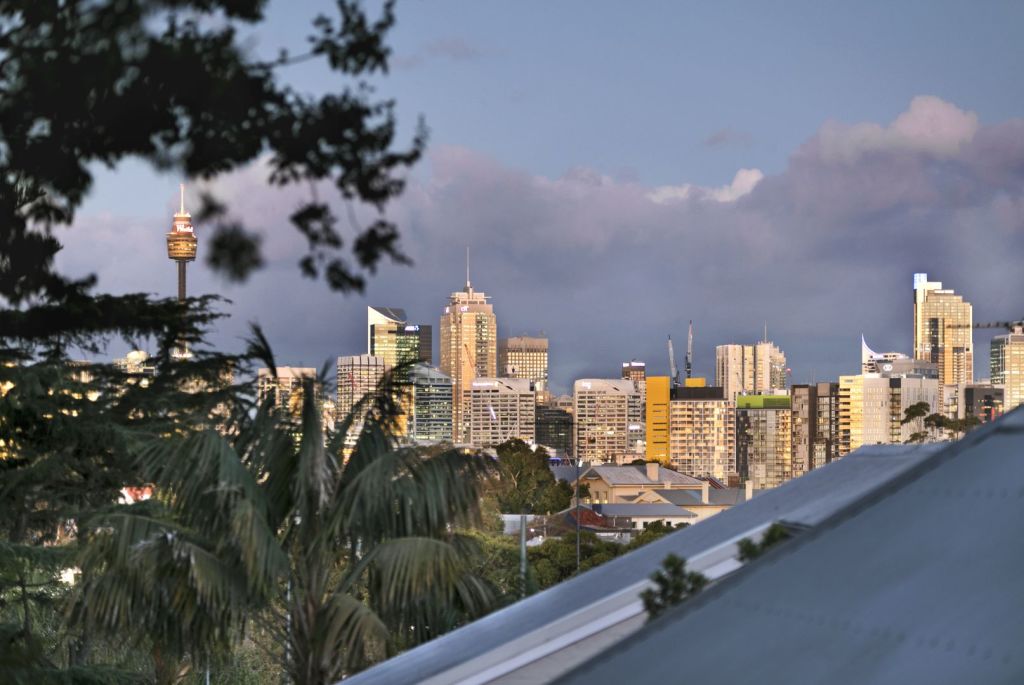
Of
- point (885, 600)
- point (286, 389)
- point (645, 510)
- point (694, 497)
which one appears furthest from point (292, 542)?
point (694, 497)

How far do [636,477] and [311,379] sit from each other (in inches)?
5645

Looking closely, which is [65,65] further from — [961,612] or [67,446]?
[67,446]

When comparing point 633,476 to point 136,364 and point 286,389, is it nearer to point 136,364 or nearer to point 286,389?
point 136,364

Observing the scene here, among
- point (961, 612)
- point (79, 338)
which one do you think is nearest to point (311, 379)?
point (79, 338)

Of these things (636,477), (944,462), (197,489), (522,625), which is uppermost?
(944,462)

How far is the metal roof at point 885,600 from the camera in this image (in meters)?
3.56

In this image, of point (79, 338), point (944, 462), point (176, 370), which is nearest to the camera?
point (944, 462)

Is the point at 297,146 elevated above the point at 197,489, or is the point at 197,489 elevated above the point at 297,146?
the point at 297,146

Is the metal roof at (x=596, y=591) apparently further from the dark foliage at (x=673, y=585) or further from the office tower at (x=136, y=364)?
the office tower at (x=136, y=364)

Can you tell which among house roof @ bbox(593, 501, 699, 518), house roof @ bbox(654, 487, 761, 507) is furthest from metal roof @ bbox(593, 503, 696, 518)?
house roof @ bbox(654, 487, 761, 507)

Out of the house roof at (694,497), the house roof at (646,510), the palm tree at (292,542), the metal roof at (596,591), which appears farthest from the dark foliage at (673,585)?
the house roof at (694,497)

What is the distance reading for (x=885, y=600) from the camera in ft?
12.9

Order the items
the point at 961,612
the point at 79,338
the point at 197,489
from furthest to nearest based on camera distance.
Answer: the point at 79,338, the point at 197,489, the point at 961,612

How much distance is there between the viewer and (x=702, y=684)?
3.92m
